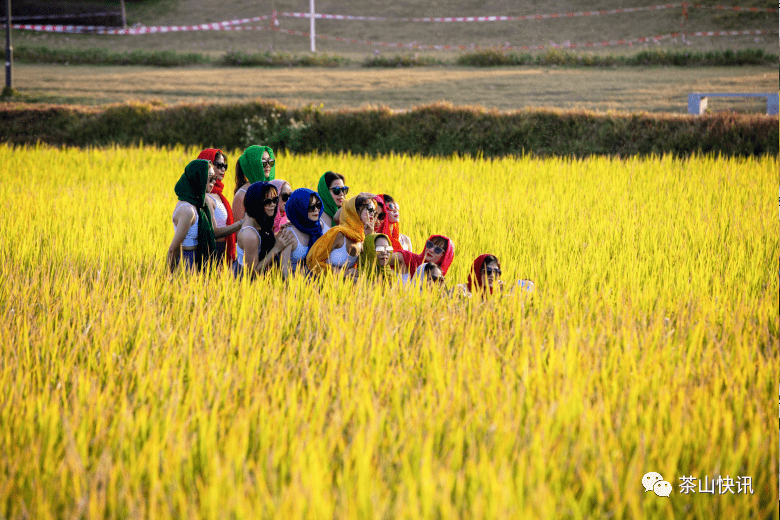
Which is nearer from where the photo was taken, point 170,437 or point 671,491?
point 671,491

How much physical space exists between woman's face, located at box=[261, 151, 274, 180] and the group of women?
35 centimetres


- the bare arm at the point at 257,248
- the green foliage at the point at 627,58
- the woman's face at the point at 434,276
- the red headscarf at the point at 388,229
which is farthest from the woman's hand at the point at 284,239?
the green foliage at the point at 627,58

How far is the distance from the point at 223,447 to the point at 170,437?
0.15 metres

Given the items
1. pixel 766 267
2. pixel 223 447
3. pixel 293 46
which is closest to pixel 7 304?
pixel 223 447

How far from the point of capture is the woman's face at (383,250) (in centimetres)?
349

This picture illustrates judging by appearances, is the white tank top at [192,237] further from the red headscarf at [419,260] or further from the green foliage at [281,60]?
the green foliage at [281,60]

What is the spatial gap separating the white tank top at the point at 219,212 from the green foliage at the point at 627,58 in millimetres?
16625

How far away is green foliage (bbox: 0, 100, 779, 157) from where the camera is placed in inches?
353

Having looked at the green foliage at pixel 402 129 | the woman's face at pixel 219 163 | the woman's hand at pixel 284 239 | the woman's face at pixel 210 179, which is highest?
the green foliage at pixel 402 129

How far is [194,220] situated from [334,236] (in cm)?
84

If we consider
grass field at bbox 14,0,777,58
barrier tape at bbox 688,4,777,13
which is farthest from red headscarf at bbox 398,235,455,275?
barrier tape at bbox 688,4,777,13

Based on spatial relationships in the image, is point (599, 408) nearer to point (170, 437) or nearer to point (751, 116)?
point (170, 437)

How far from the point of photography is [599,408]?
2.09 m

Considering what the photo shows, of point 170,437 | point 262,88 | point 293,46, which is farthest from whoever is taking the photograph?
point 293,46
